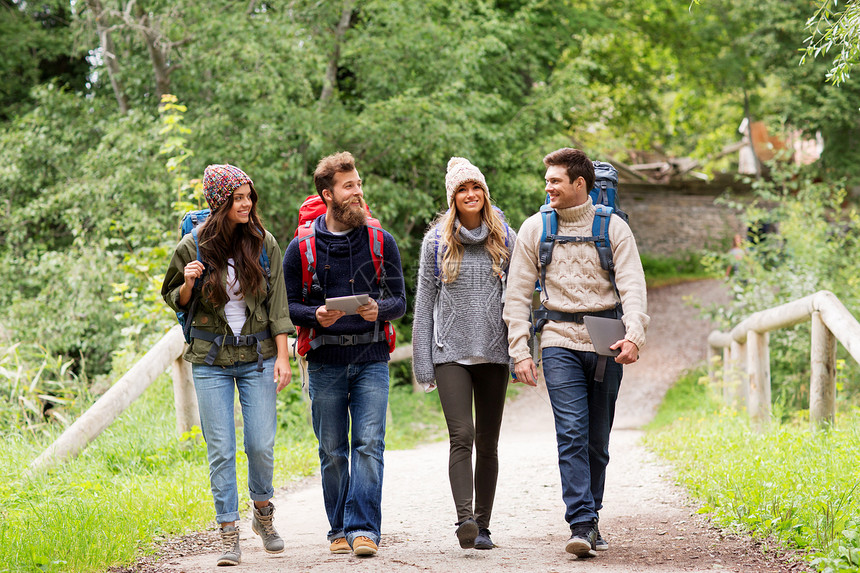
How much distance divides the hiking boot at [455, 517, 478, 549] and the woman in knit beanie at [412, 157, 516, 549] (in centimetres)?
12

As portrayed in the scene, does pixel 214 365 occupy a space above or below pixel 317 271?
below

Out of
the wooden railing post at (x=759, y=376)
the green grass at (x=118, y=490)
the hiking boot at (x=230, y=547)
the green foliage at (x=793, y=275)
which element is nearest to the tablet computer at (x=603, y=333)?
the hiking boot at (x=230, y=547)

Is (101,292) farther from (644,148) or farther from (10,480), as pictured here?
(644,148)

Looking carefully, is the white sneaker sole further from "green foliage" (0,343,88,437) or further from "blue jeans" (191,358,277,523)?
"green foliage" (0,343,88,437)

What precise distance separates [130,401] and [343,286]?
236 centimetres

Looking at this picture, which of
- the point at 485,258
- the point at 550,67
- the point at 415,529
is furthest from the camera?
the point at 550,67

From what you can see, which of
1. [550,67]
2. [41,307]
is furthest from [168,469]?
[550,67]

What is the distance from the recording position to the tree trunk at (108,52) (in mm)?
12008

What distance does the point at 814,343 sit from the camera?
20.4 feet

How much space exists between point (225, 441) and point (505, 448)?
4.16 metres

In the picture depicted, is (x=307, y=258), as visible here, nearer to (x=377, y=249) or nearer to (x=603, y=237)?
(x=377, y=249)

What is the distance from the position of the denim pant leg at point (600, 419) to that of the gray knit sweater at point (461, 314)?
466mm

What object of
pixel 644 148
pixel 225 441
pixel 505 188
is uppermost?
pixel 644 148

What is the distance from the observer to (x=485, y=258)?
4430 mm
